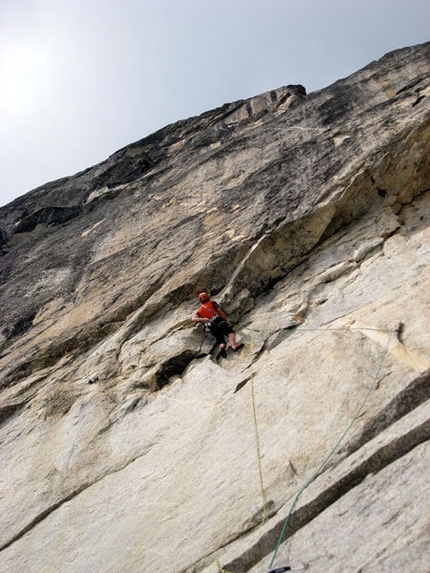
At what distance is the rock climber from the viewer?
680 cm

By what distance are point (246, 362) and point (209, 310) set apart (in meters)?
1.19

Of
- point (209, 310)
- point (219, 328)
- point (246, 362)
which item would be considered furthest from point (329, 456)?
point (209, 310)

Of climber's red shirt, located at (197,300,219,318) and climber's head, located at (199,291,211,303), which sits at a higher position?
climber's head, located at (199,291,211,303)

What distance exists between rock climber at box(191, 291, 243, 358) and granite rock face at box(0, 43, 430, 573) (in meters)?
0.18

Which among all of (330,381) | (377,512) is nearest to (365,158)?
(330,381)

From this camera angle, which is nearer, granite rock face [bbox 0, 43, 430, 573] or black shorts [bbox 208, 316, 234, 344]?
granite rock face [bbox 0, 43, 430, 573]

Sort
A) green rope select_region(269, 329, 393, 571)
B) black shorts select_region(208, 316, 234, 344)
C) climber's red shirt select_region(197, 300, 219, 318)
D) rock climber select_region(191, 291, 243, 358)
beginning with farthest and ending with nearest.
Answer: climber's red shirt select_region(197, 300, 219, 318), black shorts select_region(208, 316, 234, 344), rock climber select_region(191, 291, 243, 358), green rope select_region(269, 329, 393, 571)

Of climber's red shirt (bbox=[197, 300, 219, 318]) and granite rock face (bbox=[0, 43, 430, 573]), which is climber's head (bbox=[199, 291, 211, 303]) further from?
granite rock face (bbox=[0, 43, 430, 573])

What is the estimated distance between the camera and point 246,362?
6.34 m

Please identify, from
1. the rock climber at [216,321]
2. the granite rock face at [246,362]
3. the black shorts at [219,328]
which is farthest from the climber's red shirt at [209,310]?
the granite rock face at [246,362]

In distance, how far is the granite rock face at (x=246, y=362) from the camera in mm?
4121

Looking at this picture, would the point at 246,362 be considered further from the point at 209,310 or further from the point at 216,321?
the point at 209,310

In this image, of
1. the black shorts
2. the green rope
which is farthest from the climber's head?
the green rope

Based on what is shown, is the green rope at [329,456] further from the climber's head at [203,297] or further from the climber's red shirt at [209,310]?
the climber's head at [203,297]
